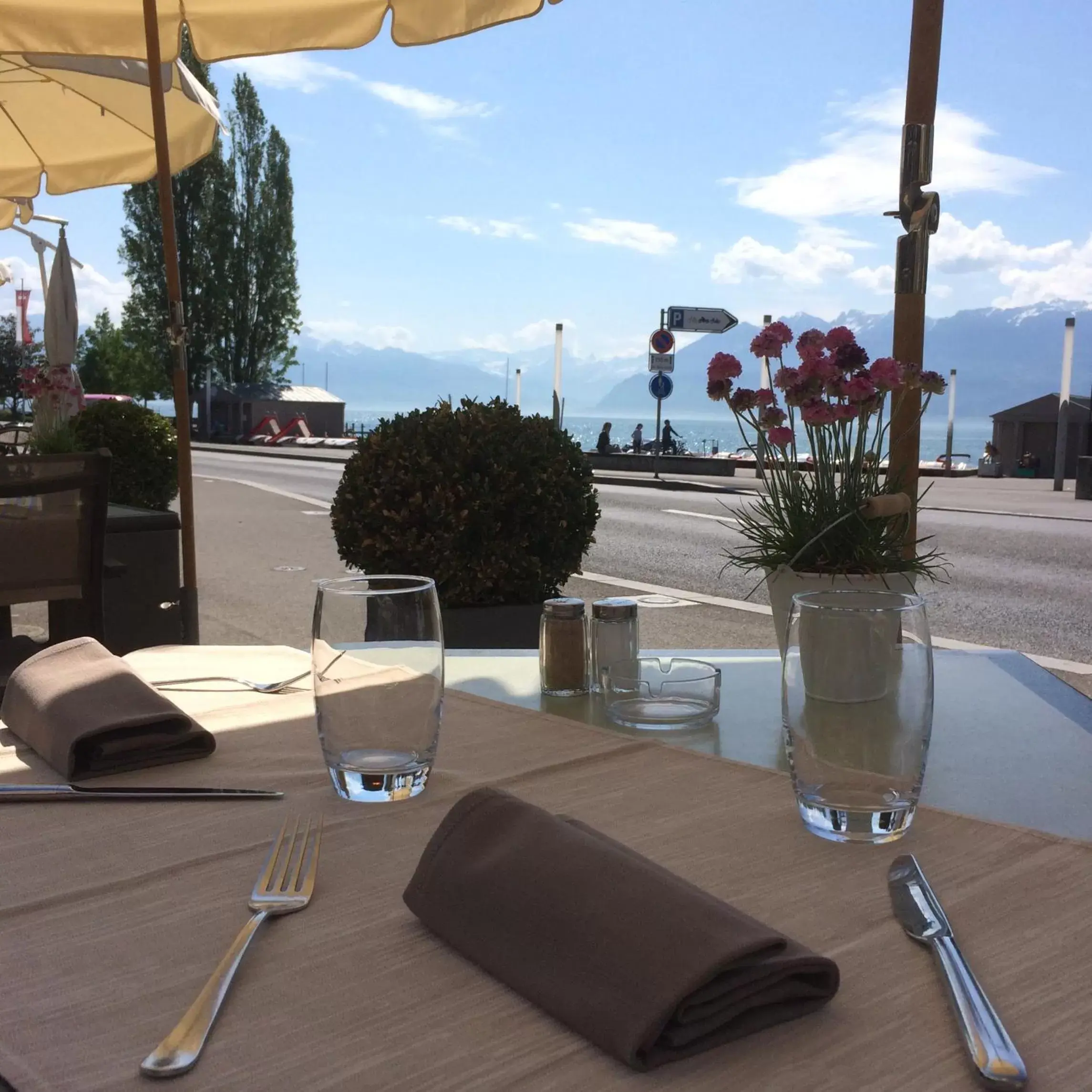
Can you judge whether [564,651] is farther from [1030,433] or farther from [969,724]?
[1030,433]

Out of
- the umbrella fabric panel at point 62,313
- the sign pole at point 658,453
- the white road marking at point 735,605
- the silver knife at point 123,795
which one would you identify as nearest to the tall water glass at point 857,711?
the silver knife at point 123,795

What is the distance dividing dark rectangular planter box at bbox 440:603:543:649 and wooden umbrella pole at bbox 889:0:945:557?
181cm

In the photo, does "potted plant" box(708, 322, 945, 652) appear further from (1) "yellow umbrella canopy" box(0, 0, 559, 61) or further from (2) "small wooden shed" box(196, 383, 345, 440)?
(2) "small wooden shed" box(196, 383, 345, 440)

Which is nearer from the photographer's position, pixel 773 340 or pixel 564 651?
pixel 564 651

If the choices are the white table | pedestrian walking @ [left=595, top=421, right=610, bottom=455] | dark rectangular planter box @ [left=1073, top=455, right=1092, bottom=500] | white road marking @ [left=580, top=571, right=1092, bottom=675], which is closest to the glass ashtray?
the white table

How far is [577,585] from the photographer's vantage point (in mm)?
8516

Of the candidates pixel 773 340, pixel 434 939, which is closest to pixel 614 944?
pixel 434 939

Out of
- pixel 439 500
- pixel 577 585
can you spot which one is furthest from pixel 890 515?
pixel 577 585

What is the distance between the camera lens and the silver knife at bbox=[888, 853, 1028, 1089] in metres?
0.67

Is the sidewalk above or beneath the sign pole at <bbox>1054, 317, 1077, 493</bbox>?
beneath

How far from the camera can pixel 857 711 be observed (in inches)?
37.7

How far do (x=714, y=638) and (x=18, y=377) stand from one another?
5.60 m

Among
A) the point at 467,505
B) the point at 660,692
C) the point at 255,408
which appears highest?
the point at 255,408

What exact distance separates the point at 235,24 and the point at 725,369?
9.34 feet
